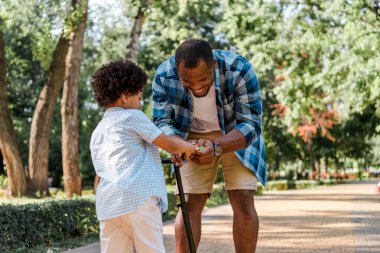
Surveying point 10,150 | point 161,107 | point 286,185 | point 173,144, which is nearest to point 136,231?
point 173,144

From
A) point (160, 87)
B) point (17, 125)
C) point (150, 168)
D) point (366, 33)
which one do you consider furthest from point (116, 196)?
point (17, 125)

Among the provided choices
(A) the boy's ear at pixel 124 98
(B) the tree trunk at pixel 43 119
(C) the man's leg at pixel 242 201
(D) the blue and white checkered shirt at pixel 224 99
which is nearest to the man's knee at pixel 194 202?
(C) the man's leg at pixel 242 201

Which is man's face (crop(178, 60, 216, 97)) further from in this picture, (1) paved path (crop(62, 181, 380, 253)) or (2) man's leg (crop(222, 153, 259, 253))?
(1) paved path (crop(62, 181, 380, 253))

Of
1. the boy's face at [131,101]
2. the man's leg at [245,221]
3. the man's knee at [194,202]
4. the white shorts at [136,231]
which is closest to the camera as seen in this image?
the white shorts at [136,231]

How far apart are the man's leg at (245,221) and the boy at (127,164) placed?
0.82 meters

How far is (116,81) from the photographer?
3570 millimetres

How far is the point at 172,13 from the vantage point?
25484 millimetres

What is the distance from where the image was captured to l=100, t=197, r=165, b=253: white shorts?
340cm

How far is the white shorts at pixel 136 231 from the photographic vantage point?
3.40 meters

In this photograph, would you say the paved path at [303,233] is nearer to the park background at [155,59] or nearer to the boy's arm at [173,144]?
the park background at [155,59]

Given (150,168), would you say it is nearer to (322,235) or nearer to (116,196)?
(116,196)

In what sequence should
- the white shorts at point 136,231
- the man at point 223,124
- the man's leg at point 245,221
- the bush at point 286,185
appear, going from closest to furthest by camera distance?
the white shorts at point 136,231
the man at point 223,124
the man's leg at point 245,221
the bush at point 286,185

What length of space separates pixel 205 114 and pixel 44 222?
4.69 m

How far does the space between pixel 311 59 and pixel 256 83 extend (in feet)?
49.2
